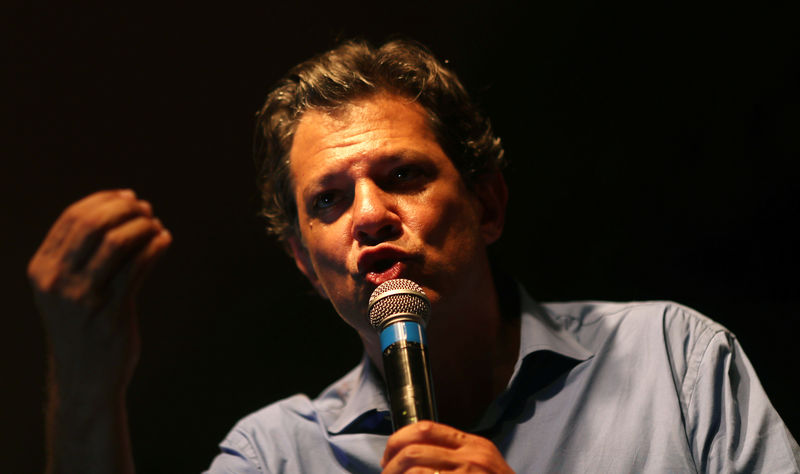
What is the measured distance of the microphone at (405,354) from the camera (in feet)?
4.03

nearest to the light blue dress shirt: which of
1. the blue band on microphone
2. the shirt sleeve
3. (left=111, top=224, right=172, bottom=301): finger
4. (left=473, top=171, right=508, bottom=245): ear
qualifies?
the shirt sleeve

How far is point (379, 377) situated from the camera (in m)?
2.11

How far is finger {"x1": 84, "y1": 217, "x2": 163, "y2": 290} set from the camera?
118 centimetres

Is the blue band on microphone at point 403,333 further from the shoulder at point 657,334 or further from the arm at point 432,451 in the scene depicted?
the shoulder at point 657,334

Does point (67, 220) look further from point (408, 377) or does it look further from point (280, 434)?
point (280, 434)

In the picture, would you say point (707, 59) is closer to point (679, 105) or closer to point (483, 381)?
point (679, 105)

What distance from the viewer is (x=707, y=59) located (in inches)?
90.0

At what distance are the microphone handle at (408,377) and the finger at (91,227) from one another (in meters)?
0.55

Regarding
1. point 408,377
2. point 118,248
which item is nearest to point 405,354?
point 408,377

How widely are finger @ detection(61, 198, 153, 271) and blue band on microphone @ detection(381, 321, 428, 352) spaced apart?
1.74 feet

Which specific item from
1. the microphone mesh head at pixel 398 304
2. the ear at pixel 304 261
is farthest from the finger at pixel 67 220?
the ear at pixel 304 261

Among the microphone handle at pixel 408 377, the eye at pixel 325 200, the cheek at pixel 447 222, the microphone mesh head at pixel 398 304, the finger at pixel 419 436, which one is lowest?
the finger at pixel 419 436

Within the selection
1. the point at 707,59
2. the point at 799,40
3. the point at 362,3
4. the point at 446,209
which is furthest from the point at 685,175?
the point at 362,3

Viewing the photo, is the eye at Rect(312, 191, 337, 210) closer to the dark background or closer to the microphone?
the microphone
